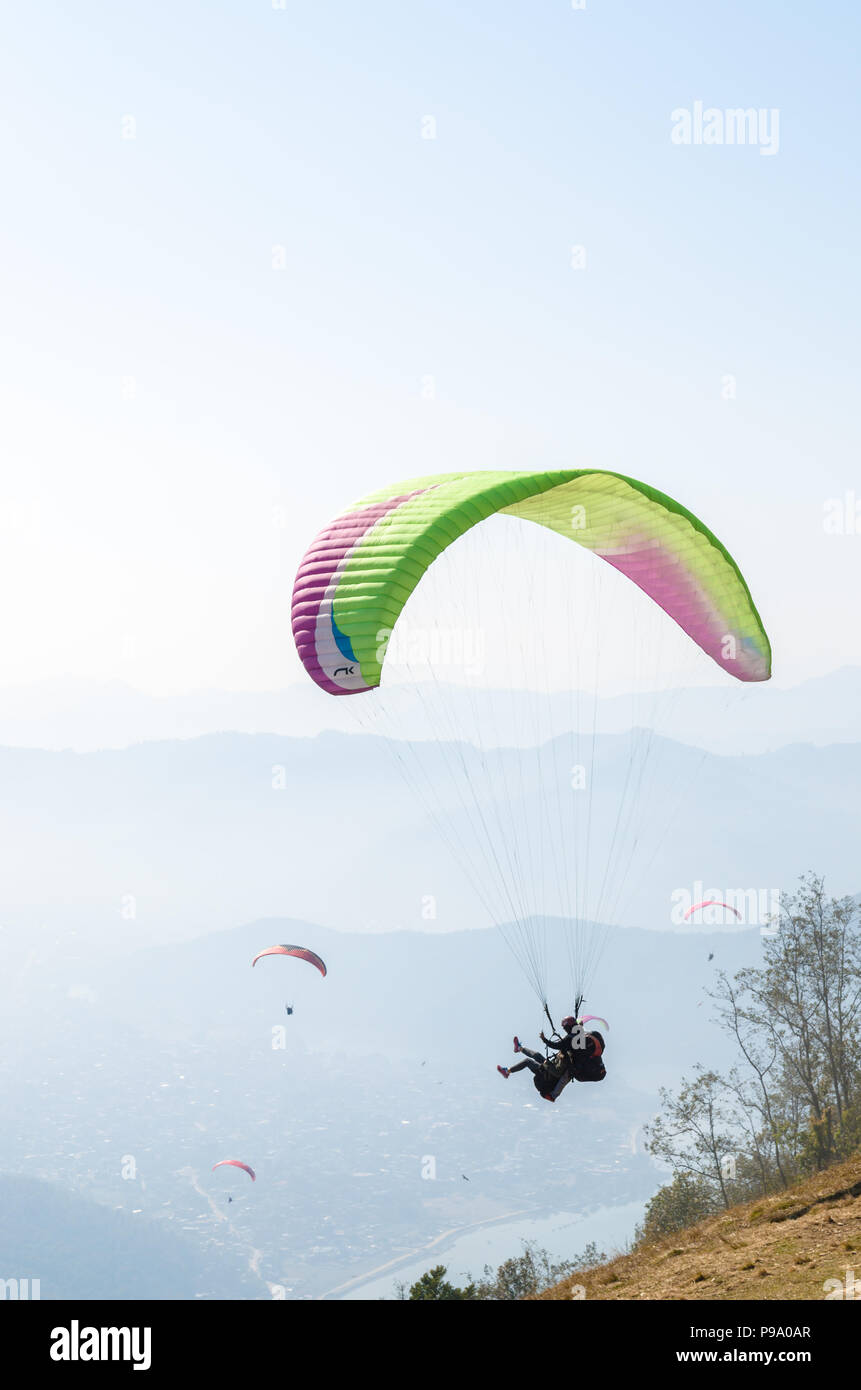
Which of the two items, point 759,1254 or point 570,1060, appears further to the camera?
point 759,1254

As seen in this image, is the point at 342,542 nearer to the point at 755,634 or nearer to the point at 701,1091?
the point at 755,634

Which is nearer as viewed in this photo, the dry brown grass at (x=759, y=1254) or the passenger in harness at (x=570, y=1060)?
the dry brown grass at (x=759, y=1254)

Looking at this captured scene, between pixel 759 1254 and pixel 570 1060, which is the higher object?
pixel 570 1060

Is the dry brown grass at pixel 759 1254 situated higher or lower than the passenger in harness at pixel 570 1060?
lower

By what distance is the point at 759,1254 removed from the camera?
55.2 ft

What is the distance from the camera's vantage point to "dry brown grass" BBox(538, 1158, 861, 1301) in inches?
603

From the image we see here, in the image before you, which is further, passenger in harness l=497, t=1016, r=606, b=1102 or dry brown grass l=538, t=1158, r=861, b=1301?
passenger in harness l=497, t=1016, r=606, b=1102

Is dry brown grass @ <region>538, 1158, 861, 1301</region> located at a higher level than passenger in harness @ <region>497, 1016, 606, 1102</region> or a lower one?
lower

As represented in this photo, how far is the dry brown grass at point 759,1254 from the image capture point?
50.2ft
